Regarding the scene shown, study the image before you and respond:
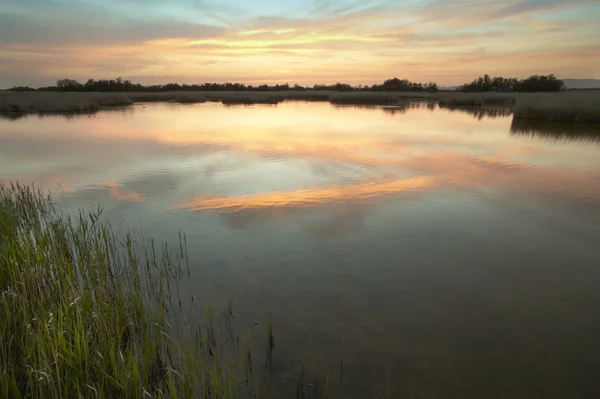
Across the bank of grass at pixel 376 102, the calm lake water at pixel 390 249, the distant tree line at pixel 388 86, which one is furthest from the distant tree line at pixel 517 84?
the calm lake water at pixel 390 249

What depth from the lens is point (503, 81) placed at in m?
92.4

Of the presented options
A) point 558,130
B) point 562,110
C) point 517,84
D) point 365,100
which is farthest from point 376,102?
point 517,84

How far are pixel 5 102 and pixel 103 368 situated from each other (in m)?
51.7

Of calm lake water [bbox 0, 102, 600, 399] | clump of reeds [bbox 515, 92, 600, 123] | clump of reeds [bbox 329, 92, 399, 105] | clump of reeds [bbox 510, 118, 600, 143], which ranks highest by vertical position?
clump of reeds [bbox 329, 92, 399, 105]

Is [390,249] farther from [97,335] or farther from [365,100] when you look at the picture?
[365,100]

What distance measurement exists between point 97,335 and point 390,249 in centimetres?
570

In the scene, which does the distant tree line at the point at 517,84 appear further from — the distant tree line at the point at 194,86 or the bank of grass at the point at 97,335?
the bank of grass at the point at 97,335

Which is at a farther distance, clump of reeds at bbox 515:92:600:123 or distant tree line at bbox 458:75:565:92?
distant tree line at bbox 458:75:565:92

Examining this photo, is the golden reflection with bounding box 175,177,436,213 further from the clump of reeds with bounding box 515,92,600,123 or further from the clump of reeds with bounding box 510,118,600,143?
the clump of reeds with bounding box 515,92,600,123

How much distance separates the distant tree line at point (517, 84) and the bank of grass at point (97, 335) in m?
105

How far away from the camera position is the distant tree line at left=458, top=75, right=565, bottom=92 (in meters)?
82.0

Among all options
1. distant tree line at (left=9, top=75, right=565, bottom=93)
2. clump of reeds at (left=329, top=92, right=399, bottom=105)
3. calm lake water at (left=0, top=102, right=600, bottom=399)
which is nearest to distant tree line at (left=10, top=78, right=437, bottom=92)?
distant tree line at (left=9, top=75, right=565, bottom=93)

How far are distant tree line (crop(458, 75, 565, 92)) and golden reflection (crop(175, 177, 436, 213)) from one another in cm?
9560

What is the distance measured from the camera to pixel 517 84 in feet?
295
